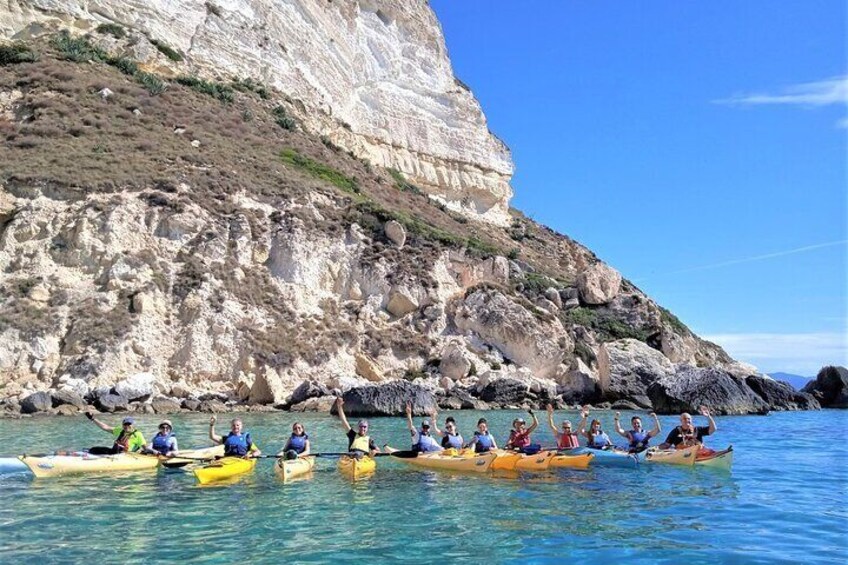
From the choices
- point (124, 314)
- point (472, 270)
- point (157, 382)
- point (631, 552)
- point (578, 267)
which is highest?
point (578, 267)

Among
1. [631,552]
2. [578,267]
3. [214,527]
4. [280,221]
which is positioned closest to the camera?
[631,552]

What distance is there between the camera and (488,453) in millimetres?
15836

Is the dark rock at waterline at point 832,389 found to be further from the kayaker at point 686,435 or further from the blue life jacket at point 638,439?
the blue life jacket at point 638,439

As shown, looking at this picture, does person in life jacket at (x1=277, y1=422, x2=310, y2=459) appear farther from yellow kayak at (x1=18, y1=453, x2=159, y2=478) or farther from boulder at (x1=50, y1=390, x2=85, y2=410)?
boulder at (x1=50, y1=390, x2=85, y2=410)

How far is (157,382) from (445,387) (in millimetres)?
13491

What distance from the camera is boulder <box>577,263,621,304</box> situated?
47312mm

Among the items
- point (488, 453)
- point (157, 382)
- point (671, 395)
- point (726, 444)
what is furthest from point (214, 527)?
point (671, 395)

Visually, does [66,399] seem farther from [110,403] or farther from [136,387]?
[136,387]

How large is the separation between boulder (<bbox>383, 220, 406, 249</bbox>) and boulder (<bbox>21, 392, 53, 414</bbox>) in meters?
20.5

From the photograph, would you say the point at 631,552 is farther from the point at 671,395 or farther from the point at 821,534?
the point at 671,395

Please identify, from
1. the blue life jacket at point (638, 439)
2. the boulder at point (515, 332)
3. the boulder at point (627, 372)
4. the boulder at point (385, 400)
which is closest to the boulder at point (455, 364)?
the boulder at point (515, 332)

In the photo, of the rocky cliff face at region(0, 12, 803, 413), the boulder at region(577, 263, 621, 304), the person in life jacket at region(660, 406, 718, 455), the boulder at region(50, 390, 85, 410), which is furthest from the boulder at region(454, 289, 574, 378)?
the person in life jacket at region(660, 406, 718, 455)

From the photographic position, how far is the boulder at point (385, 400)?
29953 millimetres

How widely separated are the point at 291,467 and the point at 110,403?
1522cm
